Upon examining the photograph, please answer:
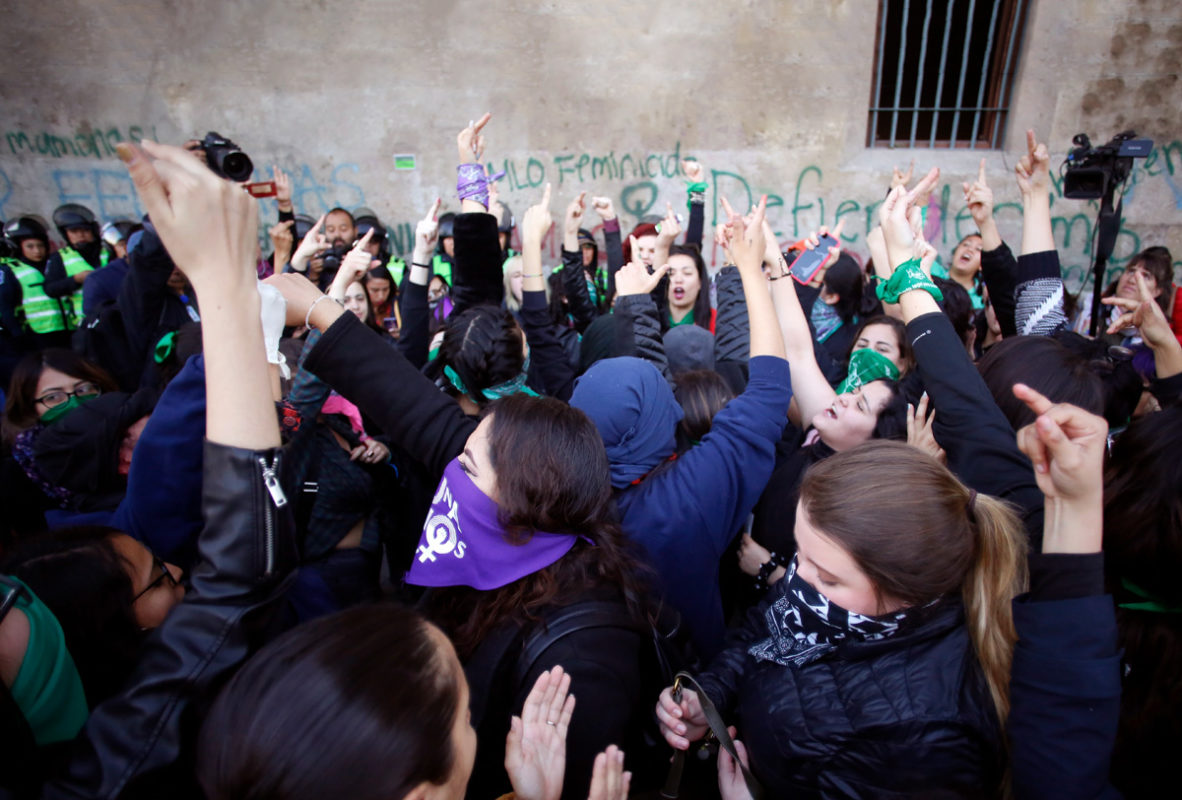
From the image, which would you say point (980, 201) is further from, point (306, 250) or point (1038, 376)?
point (306, 250)

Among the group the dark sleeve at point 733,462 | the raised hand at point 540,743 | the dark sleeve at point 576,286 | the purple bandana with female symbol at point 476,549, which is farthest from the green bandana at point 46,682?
the dark sleeve at point 576,286

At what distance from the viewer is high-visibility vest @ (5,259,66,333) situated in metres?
5.17

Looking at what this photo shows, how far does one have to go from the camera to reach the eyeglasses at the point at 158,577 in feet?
4.04

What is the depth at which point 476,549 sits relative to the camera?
4.01 feet

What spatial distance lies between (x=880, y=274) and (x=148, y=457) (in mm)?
2154

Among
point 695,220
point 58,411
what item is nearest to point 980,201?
point 695,220

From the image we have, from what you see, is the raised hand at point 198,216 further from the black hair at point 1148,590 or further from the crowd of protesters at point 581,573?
the black hair at point 1148,590

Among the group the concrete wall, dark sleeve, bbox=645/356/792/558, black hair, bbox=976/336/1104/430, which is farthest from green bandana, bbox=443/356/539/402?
the concrete wall

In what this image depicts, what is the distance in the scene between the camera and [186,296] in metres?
3.48

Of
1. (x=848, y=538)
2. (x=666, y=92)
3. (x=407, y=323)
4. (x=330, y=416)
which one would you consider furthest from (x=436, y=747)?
(x=666, y=92)

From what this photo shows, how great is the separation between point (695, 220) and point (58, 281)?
17.6 feet

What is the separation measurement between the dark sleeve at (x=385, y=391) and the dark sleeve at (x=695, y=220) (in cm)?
A: 275

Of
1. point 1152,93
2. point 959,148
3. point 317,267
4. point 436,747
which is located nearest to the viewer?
point 436,747

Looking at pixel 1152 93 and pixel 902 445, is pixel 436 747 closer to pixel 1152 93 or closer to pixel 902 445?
pixel 902 445
